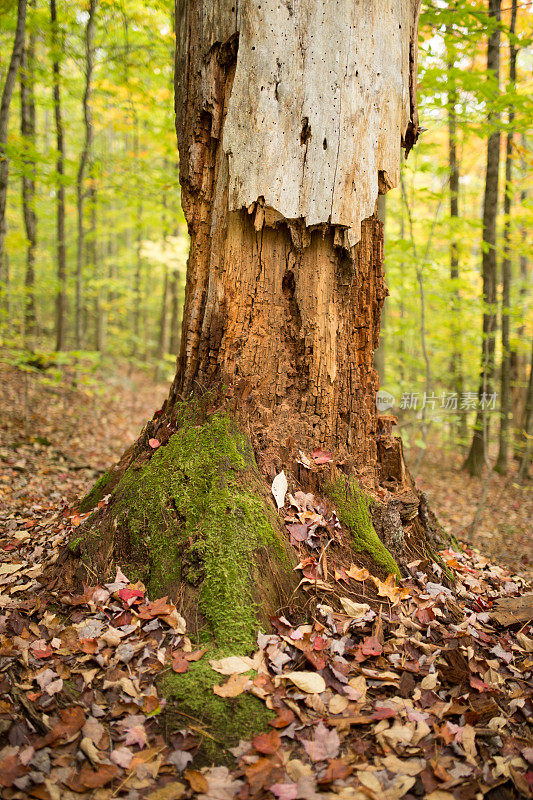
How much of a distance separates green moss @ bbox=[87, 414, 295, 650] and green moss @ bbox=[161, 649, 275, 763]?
0.83ft

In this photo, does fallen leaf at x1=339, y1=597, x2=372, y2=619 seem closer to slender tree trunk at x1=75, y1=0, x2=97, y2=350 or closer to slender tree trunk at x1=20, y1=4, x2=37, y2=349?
slender tree trunk at x1=20, y1=4, x2=37, y2=349

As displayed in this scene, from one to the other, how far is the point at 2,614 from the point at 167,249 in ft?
36.6

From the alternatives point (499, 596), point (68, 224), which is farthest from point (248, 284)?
point (68, 224)

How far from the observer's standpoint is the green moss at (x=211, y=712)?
205 centimetres

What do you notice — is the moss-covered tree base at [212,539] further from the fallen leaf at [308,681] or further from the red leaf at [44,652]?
the red leaf at [44,652]

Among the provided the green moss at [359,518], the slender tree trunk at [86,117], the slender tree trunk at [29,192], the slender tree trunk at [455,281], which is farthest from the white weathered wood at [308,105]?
the slender tree trunk at [29,192]

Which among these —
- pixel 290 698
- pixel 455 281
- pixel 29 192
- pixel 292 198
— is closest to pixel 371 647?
pixel 290 698

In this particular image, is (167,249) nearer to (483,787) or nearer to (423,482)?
(423,482)

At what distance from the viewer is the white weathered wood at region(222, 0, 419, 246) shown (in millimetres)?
2842

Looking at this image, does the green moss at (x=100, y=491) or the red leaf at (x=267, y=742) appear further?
the green moss at (x=100, y=491)

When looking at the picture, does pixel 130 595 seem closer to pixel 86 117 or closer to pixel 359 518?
pixel 359 518

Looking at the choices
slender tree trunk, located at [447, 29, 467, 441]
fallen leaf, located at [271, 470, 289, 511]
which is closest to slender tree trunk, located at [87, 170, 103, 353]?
slender tree trunk, located at [447, 29, 467, 441]

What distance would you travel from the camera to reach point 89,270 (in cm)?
1463

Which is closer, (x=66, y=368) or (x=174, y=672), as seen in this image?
(x=174, y=672)
